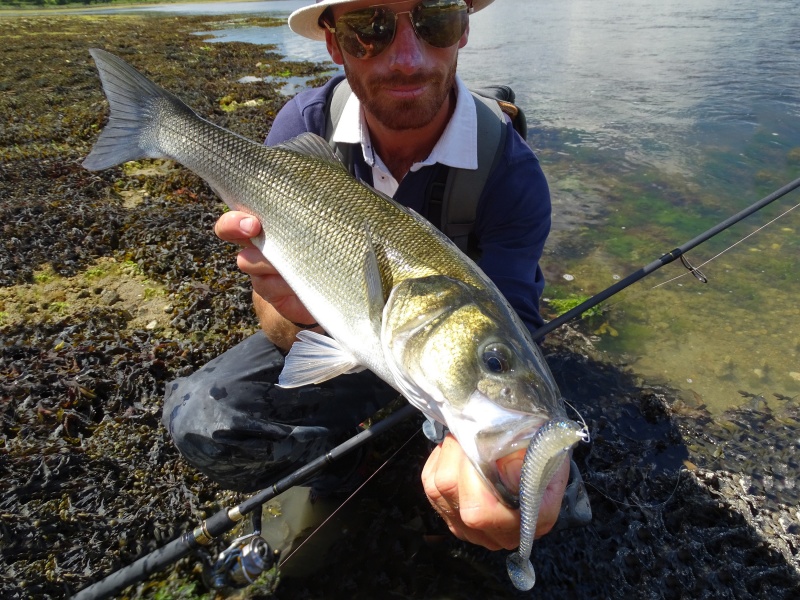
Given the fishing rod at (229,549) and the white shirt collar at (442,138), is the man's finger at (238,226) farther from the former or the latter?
the fishing rod at (229,549)

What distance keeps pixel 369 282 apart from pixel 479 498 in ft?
2.88

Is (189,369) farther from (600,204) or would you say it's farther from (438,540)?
(600,204)

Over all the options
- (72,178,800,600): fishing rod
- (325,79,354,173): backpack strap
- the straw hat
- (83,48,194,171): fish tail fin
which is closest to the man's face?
the straw hat

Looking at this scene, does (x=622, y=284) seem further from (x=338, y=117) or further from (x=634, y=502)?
(x=338, y=117)

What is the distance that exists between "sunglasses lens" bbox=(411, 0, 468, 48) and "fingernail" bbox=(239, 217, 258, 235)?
1294 mm

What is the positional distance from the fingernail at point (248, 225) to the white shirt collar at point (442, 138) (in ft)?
2.52

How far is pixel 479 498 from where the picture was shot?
1.41 meters

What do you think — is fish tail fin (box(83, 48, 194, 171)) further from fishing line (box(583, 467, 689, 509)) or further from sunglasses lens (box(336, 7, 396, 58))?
fishing line (box(583, 467, 689, 509))

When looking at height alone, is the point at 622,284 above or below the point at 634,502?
above

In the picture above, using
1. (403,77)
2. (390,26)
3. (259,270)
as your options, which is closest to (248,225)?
(259,270)

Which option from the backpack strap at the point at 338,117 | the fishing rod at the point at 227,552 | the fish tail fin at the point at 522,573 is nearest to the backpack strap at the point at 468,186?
the backpack strap at the point at 338,117

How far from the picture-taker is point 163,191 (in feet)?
19.2

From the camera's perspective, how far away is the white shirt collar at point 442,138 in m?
2.55

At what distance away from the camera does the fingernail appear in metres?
2.31
